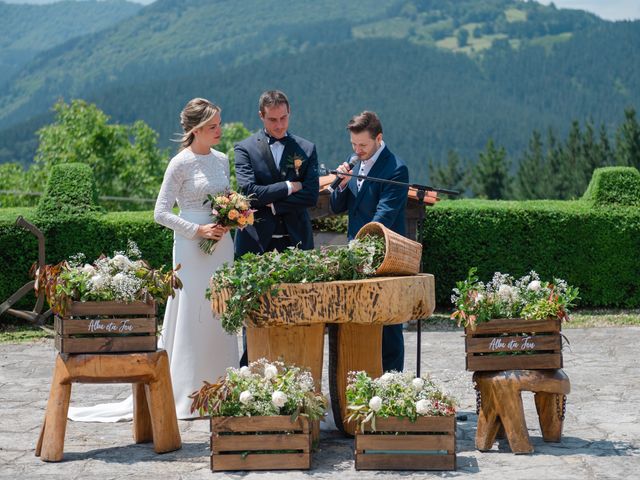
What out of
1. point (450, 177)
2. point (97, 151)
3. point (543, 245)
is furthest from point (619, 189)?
point (450, 177)

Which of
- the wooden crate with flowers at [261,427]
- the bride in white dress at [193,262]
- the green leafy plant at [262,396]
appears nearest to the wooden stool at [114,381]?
the green leafy plant at [262,396]

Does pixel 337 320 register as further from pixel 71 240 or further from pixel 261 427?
pixel 71 240

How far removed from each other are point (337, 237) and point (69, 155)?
1839 inches

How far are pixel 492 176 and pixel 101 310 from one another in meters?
70.4

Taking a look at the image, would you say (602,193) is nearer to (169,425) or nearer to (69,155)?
(169,425)

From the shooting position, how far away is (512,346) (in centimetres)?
612

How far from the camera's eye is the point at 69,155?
186 ft

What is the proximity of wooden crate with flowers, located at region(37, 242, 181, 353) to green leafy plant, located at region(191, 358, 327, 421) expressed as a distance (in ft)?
1.74

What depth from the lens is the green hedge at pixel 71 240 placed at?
12.6 meters

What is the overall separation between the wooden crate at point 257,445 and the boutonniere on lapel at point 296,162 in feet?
7.02

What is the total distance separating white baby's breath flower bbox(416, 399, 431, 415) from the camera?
223 inches

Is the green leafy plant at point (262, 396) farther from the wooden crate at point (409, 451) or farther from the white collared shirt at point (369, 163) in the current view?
the white collared shirt at point (369, 163)

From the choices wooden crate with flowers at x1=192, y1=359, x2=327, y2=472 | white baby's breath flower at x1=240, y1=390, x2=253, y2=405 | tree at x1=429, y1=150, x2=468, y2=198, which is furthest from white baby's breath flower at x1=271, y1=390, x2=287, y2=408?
tree at x1=429, y1=150, x2=468, y2=198

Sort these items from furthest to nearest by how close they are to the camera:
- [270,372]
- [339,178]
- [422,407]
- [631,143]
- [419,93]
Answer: [419,93]
[631,143]
[339,178]
[270,372]
[422,407]
